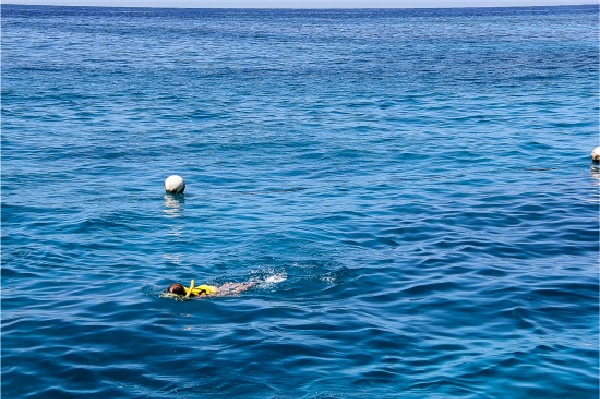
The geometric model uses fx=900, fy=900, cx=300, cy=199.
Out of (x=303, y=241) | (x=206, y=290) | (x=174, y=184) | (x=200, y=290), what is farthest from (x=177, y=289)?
(x=174, y=184)

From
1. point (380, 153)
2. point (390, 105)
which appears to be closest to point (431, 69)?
point (390, 105)

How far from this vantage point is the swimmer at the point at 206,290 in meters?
14.6

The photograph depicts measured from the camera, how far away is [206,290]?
1486 centimetres

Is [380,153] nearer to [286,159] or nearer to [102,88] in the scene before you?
[286,159]

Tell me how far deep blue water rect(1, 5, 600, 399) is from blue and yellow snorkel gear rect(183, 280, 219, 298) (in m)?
0.27

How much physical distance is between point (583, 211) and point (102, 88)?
26.6 m

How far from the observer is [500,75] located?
47219 millimetres

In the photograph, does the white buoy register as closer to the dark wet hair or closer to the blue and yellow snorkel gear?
the blue and yellow snorkel gear

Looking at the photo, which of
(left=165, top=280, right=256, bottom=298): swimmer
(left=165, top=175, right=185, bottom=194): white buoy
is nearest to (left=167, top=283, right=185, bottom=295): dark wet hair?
(left=165, top=280, right=256, bottom=298): swimmer

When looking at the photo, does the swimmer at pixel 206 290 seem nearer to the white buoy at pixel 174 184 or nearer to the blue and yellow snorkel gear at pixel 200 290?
the blue and yellow snorkel gear at pixel 200 290

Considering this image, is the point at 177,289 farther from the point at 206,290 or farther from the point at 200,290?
the point at 206,290

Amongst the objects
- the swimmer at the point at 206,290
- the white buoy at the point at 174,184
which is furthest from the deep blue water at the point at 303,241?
the white buoy at the point at 174,184

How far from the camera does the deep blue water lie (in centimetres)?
1214

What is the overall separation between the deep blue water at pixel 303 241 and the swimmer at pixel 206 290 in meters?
0.22
